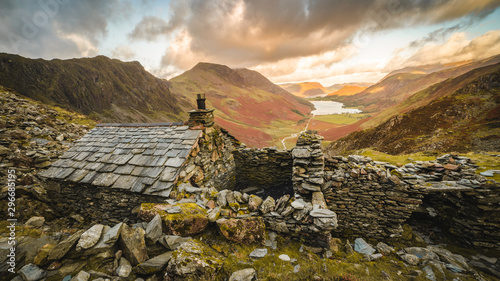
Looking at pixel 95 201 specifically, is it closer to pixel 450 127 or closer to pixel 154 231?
pixel 154 231

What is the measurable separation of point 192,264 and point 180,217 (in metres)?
1.36

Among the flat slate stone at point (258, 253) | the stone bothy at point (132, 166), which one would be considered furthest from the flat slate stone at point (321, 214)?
the stone bothy at point (132, 166)

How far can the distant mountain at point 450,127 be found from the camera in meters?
13.7

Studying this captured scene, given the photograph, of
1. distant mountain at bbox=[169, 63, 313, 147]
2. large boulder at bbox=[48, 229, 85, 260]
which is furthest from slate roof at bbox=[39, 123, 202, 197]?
distant mountain at bbox=[169, 63, 313, 147]

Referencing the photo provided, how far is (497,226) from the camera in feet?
18.1

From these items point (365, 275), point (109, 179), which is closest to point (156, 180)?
point (109, 179)

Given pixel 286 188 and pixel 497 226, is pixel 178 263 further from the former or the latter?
pixel 497 226

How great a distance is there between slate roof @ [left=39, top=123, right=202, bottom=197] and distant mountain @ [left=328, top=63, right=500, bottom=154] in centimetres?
1967

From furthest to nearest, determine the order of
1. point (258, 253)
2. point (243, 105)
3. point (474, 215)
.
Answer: point (243, 105) → point (474, 215) → point (258, 253)

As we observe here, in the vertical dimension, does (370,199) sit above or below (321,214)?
below

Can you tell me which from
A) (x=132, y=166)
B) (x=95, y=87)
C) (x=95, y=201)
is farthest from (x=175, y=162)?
(x=95, y=87)

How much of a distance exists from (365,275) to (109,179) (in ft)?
28.8

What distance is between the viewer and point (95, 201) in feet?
21.8

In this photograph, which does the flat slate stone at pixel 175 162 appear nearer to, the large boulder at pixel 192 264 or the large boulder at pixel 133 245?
the large boulder at pixel 133 245
